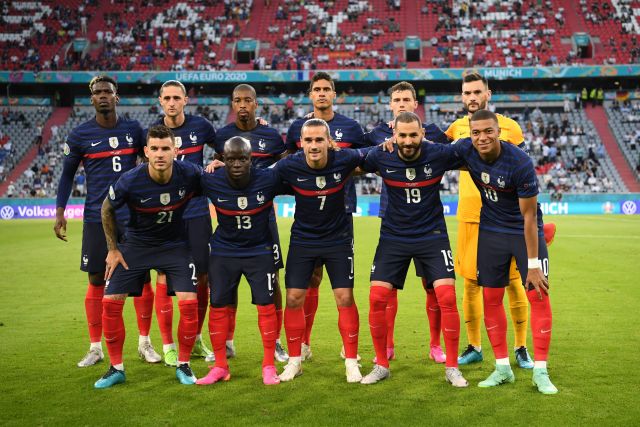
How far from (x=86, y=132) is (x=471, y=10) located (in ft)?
153

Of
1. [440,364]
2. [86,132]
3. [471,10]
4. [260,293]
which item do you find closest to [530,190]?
[440,364]

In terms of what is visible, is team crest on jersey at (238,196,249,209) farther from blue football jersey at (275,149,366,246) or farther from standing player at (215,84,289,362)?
standing player at (215,84,289,362)

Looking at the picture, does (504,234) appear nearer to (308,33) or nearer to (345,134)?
(345,134)

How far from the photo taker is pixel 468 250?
710 cm

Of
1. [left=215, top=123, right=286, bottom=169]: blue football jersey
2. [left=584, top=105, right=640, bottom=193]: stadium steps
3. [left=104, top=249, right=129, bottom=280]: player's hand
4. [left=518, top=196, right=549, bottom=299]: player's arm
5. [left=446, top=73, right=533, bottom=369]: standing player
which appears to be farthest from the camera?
[left=584, top=105, right=640, bottom=193]: stadium steps

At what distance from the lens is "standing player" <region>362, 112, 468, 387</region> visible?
250 inches

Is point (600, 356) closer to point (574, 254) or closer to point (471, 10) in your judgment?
point (574, 254)

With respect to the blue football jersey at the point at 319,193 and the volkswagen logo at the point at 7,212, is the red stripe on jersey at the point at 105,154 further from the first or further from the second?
the volkswagen logo at the point at 7,212

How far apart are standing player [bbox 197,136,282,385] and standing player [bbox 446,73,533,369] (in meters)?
1.93

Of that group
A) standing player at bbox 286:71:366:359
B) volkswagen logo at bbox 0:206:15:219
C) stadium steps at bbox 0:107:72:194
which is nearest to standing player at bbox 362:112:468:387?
standing player at bbox 286:71:366:359

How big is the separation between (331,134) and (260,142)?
0.75 m

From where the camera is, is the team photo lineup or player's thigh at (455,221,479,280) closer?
→ the team photo lineup

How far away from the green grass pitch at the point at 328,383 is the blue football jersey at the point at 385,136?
160 cm

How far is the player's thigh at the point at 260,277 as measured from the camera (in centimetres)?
654
